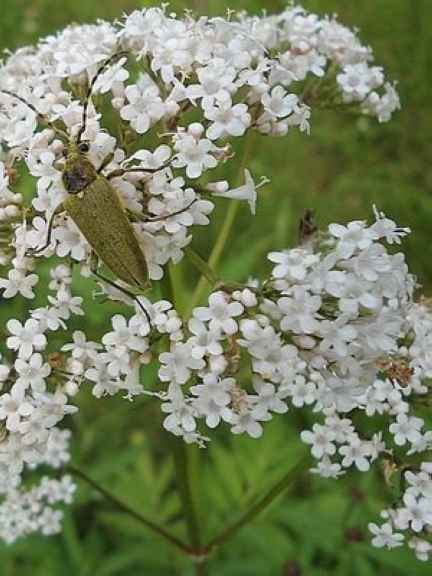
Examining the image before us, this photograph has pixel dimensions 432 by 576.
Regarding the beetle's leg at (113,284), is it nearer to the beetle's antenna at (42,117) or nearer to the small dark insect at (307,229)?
the beetle's antenna at (42,117)

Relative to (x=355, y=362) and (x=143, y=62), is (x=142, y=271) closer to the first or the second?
(x=355, y=362)

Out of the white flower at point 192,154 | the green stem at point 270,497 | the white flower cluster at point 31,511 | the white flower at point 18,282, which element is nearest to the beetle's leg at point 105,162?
the white flower at point 192,154

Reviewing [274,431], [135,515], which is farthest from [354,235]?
[274,431]

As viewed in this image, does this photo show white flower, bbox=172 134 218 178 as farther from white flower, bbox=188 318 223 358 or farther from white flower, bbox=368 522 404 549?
white flower, bbox=368 522 404 549

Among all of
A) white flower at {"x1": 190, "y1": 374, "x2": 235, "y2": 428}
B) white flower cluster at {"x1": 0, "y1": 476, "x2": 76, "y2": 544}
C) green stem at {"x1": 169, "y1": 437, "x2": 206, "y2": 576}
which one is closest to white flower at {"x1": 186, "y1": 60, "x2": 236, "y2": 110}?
white flower at {"x1": 190, "y1": 374, "x2": 235, "y2": 428}

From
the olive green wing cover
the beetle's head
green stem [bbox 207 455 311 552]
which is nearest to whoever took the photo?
the olive green wing cover

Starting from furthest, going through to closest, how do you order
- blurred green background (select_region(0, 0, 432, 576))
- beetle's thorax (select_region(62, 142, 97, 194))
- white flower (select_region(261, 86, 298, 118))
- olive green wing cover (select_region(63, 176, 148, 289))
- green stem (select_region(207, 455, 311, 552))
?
blurred green background (select_region(0, 0, 432, 576)) < green stem (select_region(207, 455, 311, 552)) < white flower (select_region(261, 86, 298, 118)) < beetle's thorax (select_region(62, 142, 97, 194)) < olive green wing cover (select_region(63, 176, 148, 289))
